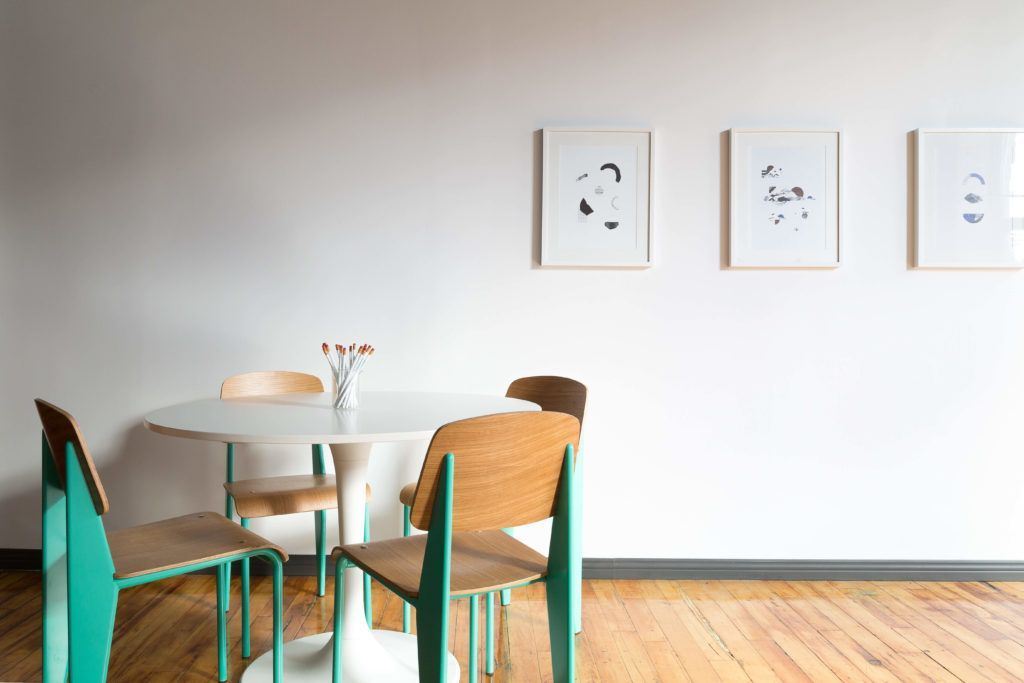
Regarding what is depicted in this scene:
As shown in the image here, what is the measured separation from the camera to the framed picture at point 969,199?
2.80 metres

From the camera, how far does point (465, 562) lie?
1608mm

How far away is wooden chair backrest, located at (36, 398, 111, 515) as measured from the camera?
4.70 feet

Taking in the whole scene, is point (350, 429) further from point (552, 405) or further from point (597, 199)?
point (597, 199)

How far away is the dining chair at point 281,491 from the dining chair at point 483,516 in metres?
0.65

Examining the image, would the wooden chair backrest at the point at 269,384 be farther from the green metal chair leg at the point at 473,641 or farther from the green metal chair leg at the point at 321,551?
the green metal chair leg at the point at 473,641

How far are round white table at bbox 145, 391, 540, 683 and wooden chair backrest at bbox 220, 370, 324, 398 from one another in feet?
0.71

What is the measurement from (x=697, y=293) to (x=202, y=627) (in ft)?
7.15

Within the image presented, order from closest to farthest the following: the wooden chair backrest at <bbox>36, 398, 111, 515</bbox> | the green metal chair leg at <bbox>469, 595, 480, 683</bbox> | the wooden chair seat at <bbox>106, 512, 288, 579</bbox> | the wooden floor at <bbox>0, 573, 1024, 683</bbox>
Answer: the wooden chair backrest at <bbox>36, 398, 111, 515</bbox> < the wooden chair seat at <bbox>106, 512, 288, 579</bbox> < the green metal chair leg at <bbox>469, 595, 480, 683</bbox> < the wooden floor at <bbox>0, 573, 1024, 683</bbox>

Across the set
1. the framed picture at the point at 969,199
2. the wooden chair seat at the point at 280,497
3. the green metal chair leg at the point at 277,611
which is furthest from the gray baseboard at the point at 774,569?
the framed picture at the point at 969,199

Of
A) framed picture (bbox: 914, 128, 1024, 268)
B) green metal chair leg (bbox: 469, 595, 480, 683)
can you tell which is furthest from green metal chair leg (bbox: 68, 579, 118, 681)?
framed picture (bbox: 914, 128, 1024, 268)

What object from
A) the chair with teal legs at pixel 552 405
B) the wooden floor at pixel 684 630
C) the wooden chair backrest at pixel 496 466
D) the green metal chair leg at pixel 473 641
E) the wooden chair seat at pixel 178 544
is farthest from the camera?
the chair with teal legs at pixel 552 405

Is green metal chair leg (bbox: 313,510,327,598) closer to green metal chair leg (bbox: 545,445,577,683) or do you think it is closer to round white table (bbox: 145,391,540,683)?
round white table (bbox: 145,391,540,683)

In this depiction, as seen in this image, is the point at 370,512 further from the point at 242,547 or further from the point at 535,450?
the point at 535,450

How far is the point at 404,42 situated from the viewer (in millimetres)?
2816
